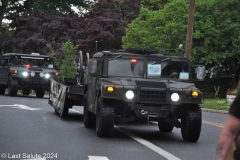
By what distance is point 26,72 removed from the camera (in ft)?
95.0

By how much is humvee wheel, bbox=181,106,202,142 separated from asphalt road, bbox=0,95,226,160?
0.17 m

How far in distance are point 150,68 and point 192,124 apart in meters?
1.83

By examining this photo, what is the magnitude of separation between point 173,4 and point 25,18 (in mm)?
18066

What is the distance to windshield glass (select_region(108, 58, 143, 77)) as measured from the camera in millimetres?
12914

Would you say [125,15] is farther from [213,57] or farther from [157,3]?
[213,57]

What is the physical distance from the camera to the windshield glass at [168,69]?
13.0 m

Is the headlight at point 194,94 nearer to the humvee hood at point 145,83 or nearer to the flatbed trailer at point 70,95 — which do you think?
the humvee hood at point 145,83

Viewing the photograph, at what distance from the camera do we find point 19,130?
508 inches

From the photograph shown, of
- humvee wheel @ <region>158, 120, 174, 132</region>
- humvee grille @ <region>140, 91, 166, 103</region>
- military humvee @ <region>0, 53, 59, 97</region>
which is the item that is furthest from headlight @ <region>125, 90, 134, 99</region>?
military humvee @ <region>0, 53, 59, 97</region>

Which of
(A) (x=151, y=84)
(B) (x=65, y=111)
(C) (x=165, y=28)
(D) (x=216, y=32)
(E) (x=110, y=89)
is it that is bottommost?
(B) (x=65, y=111)

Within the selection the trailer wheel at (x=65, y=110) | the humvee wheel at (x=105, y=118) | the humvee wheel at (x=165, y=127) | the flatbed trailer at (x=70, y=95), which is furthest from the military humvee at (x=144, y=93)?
the trailer wheel at (x=65, y=110)

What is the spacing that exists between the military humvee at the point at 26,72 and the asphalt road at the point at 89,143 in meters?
13.0

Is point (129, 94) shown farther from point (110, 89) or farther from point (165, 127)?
point (165, 127)

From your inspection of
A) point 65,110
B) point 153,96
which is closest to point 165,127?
point 153,96
